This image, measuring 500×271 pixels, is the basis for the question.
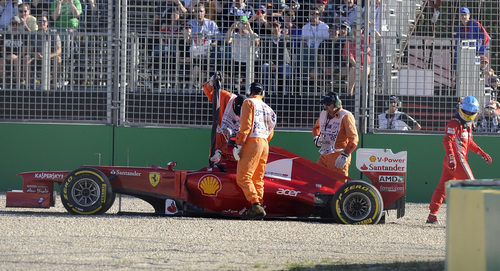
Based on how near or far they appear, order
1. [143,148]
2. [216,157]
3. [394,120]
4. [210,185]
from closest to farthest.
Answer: [210,185] → [216,157] → [394,120] → [143,148]

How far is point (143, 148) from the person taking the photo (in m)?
14.3

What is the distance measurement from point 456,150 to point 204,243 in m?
4.40

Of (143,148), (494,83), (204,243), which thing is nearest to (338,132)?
(494,83)

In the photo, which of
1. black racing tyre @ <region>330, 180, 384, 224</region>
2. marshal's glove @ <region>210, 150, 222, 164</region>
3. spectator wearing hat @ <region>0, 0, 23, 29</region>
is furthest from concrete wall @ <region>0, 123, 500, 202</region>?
black racing tyre @ <region>330, 180, 384, 224</region>

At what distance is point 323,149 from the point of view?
39.3 ft

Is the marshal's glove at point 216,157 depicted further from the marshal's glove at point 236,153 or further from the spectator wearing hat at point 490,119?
the spectator wearing hat at point 490,119

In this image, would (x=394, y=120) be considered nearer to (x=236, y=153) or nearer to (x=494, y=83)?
(x=494, y=83)

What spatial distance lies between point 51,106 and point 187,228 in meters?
5.16

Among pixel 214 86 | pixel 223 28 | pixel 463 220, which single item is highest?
pixel 223 28

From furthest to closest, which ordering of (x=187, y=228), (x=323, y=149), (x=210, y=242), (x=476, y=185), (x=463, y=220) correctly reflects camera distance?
(x=323, y=149), (x=187, y=228), (x=210, y=242), (x=476, y=185), (x=463, y=220)

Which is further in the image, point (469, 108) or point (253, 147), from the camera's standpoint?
point (469, 108)

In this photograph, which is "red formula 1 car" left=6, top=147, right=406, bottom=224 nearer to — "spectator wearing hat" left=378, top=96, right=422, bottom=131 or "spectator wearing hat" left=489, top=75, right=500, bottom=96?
"spectator wearing hat" left=378, top=96, right=422, bottom=131

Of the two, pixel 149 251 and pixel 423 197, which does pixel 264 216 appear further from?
pixel 423 197

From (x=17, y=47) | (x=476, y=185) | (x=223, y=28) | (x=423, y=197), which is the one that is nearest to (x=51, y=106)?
(x=17, y=47)
